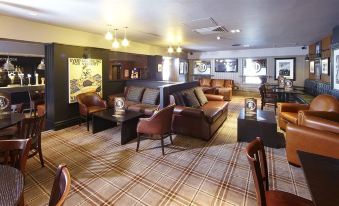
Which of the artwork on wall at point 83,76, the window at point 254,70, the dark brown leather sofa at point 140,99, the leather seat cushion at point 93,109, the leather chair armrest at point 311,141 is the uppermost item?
the window at point 254,70

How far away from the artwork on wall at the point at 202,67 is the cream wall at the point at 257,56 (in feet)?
0.70

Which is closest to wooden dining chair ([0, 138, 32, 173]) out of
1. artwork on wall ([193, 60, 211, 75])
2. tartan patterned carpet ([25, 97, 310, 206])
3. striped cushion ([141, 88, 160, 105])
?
tartan patterned carpet ([25, 97, 310, 206])

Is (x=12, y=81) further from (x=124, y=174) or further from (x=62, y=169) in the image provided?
(x=62, y=169)

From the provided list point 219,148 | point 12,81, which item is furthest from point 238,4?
point 12,81

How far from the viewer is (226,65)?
1062 cm

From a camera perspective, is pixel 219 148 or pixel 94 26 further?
pixel 94 26

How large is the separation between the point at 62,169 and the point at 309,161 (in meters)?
1.73

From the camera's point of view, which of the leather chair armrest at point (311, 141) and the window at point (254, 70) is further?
the window at point (254, 70)

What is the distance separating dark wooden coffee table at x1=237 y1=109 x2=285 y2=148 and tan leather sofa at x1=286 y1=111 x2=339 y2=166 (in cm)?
59

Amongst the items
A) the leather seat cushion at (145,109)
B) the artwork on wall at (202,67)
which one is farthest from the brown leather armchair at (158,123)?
the artwork on wall at (202,67)

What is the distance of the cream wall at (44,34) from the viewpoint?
3881 millimetres

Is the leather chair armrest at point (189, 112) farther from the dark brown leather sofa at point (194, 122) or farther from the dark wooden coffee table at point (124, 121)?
the dark wooden coffee table at point (124, 121)

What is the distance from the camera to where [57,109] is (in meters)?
4.80

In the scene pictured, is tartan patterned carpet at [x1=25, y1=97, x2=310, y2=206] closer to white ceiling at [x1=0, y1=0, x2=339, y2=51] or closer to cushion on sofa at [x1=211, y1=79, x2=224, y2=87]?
white ceiling at [x1=0, y1=0, x2=339, y2=51]
